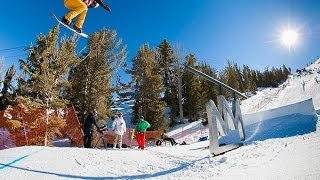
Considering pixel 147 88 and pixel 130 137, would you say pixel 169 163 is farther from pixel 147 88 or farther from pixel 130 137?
pixel 147 88

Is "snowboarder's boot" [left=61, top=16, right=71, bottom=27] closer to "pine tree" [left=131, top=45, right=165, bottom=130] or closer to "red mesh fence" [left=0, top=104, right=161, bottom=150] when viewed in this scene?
"red mesh fence" [left=0, top=104, right=161, bottom=150]

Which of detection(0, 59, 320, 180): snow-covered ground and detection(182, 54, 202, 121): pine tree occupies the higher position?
detection(182, 54, 202, 121): pine tree

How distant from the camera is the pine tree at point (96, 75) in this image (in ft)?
109

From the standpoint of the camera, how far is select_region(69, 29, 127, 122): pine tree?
3325cm

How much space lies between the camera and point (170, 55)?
164 feet

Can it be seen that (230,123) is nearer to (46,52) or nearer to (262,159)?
(262,159)

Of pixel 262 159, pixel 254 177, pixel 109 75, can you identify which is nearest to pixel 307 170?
pixel 254 177

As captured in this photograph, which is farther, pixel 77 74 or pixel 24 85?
pixel 77 74

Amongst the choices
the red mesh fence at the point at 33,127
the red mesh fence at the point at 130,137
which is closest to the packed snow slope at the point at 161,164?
the red mesh fence at the point at 33,127

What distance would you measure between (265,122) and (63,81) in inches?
693

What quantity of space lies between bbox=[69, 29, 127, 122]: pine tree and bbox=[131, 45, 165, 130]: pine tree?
5.19 metres

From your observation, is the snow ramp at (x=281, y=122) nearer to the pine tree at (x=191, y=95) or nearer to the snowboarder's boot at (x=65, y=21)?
the snowboarder's boot at (x=65, y=21)

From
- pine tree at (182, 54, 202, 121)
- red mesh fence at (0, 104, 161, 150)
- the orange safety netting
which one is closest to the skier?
red mesh fence at (0, 104, 161, 150)

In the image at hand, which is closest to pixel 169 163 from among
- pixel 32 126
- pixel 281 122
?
pixel 281 122
